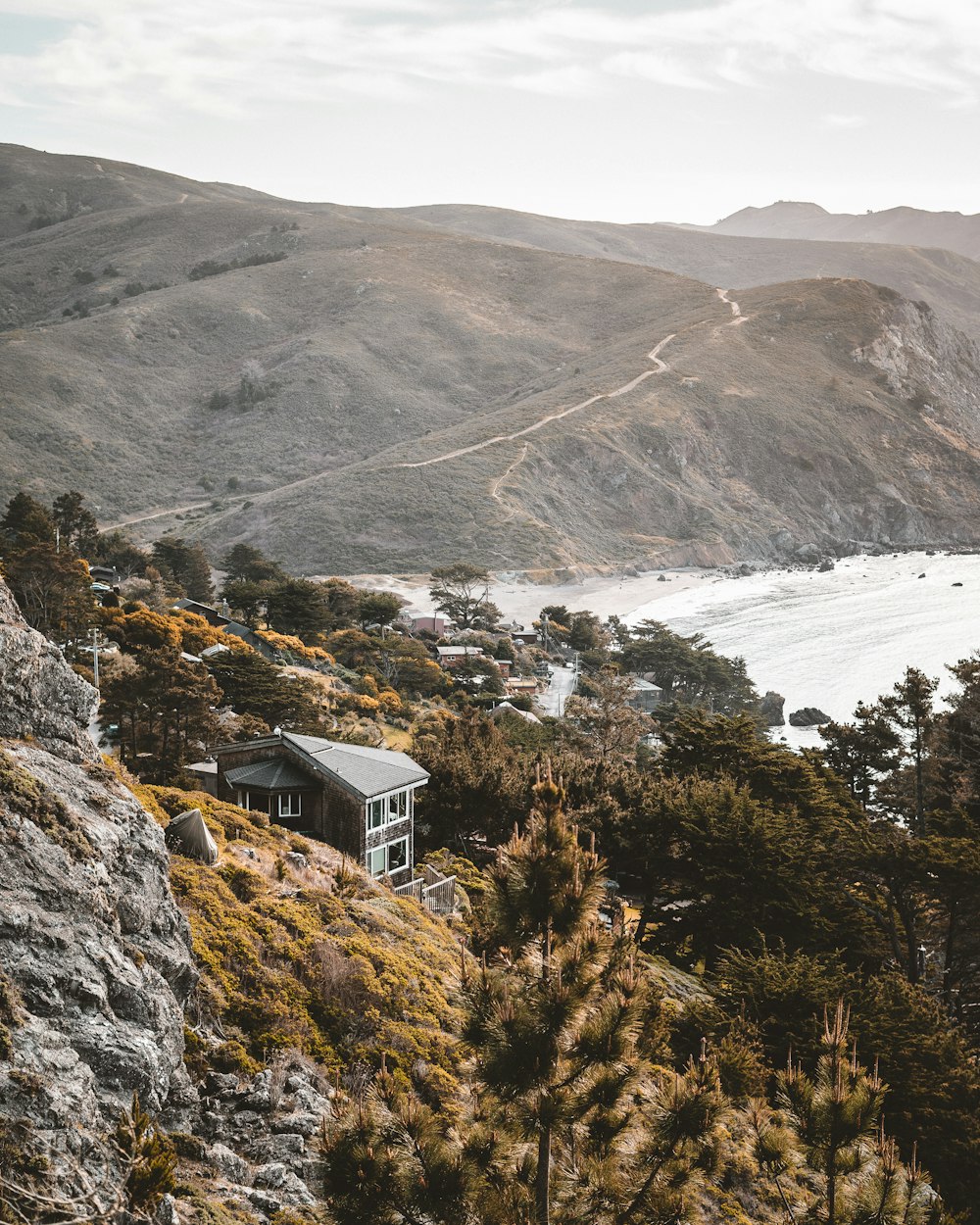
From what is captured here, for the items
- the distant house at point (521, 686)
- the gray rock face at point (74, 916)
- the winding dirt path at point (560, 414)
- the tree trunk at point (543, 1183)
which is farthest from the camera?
the winding dirt path at point (560, 414)

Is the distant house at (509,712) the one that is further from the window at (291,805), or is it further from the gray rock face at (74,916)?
the gray rock face at (74,916)

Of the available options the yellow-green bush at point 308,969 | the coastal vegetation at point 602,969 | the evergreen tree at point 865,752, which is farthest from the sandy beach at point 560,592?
the yellow-green bush at point 308,969

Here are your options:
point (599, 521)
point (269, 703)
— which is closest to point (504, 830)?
point (269, 703)

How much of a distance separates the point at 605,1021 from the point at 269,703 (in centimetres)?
2952

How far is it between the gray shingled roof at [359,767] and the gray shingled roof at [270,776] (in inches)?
15.5

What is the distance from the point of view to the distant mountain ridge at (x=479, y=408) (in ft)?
371

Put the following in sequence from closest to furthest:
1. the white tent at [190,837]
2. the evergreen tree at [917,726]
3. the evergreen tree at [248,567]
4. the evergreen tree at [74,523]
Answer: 1. the white tent at [190,837]
2. the evergreen tree at [917,726]
3. the evergreen tree at [74,523]
4. the evergreen tree at [248,567]

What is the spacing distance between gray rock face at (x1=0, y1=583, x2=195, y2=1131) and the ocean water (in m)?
47.7

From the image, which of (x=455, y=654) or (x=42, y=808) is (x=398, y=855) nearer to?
(x=42, y=808)

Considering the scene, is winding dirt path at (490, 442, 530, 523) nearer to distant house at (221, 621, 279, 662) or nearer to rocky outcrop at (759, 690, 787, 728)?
rocky outcrop at (759, 690, 787, 728)

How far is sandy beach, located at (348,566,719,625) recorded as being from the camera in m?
87.5

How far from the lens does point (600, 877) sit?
729cm

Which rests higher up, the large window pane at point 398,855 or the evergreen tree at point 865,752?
the large window pane at point 398,855

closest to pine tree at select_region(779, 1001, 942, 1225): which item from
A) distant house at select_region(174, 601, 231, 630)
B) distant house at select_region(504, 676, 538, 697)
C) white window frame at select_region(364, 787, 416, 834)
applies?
white window frame at select_region(364, 787, 416, 834)
